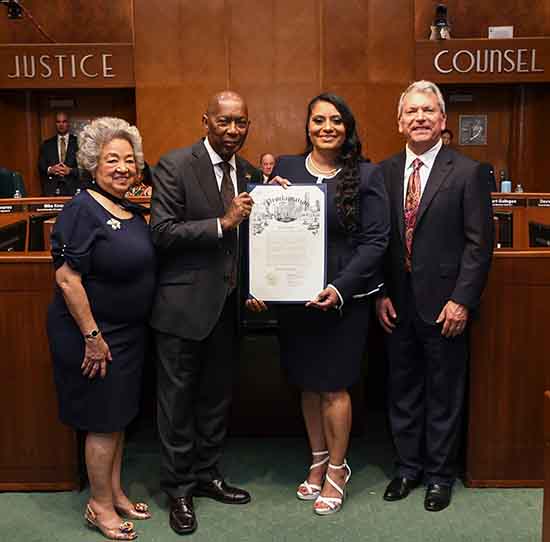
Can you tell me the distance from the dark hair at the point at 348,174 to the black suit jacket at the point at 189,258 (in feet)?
1.39

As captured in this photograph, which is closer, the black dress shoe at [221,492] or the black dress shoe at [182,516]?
the black dress shoe at [182,516]

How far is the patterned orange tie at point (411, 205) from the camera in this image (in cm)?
271

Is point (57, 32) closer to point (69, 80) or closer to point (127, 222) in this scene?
point (69, 80)

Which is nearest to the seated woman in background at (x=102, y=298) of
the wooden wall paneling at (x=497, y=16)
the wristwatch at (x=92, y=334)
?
the wristwatch at (x=92, y=334)

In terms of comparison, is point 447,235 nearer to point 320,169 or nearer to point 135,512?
point 320,169

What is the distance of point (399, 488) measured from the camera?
113 inches

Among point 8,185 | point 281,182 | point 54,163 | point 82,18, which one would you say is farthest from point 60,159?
point 281,182

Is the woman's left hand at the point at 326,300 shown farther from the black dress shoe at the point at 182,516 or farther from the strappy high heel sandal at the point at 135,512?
the strappy high heel sandal at the point at 135,512

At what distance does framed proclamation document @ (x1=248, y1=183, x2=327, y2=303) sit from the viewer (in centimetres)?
256

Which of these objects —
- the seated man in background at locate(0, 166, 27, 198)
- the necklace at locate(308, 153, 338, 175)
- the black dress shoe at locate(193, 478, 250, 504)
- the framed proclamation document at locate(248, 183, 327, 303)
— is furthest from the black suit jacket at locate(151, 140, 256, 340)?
the seated man in background at locate(0, 166, 27, 198)

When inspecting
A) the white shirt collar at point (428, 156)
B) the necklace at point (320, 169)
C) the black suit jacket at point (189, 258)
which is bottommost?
the black suit jacket at point (189, 258)

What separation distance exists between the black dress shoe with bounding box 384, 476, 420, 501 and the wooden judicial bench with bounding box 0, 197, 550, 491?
0.24 metres

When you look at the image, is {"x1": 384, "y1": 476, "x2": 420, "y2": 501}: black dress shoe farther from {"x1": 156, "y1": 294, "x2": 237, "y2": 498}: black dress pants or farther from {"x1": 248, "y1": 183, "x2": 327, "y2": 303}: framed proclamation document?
{"x1": 248, "y1": 183, "x2": 327, "y2": 303}: framed proclamation document

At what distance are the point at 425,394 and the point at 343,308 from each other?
0.52m
